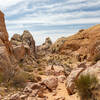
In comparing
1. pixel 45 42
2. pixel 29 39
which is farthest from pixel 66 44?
pixel 45 42

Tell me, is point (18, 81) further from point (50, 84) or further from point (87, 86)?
point (87, 86)

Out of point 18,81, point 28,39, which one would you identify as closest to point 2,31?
point 18,81

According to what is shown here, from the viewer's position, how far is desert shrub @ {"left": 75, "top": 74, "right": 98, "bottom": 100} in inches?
259

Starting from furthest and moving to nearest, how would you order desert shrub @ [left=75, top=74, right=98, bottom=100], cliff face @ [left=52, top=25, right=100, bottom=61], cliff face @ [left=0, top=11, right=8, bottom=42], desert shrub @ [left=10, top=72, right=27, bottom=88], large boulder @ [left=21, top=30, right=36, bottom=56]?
cliff face @ [left=52, top=25, right=100, bottom=61] < large boulder @ [left=21, top=30, right=36, bottom=56] < cliff face @ [left=0, top=11, right=8, bottom=42] < desert shrub @ [left=10, top=72, right=27, bottom=88] < desert shrub @ [left=75, top=74, right=98, bottom=100]

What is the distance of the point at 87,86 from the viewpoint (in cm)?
670

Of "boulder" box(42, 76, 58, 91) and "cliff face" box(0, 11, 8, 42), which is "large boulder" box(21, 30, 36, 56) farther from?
"boulder" box(42, 76, 58, 91)

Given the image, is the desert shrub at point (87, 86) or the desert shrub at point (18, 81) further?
the desert shrub at point (18, 81)

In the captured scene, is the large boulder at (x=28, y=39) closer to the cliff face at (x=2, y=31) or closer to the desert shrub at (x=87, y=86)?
the cliff face at (x=2, y=31)

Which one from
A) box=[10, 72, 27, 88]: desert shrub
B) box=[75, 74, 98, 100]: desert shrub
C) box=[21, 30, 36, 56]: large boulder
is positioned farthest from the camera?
box=[21, 30, 36, 56]: large boulder

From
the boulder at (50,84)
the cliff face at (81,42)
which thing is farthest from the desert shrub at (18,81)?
the cliff face at (81,42)

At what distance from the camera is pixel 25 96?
816cm

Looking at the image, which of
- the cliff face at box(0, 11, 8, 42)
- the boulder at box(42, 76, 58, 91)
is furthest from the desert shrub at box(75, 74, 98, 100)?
the cliff face at box(0, 11, 8, 42)

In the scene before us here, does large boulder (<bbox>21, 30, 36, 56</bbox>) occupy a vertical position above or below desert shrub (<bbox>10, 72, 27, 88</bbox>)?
above

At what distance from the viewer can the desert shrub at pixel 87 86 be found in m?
Result: 6.57
